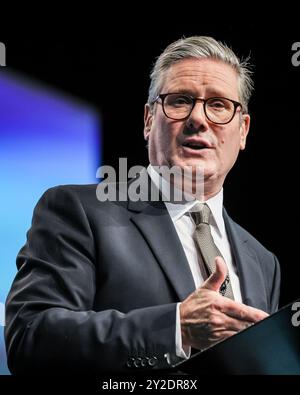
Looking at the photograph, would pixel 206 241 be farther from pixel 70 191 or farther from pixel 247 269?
pixel 70 191

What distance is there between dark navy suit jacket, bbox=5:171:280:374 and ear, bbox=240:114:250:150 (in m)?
0.34

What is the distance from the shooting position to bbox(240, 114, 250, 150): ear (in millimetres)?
1945

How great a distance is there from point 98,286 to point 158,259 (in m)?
0.17

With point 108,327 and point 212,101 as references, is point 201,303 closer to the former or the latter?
point 108,327

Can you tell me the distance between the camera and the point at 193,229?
1742 mm

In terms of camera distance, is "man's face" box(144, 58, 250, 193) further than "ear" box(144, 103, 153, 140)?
No

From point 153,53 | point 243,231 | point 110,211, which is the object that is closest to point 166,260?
point 110,211

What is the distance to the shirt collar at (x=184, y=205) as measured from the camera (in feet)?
5.78

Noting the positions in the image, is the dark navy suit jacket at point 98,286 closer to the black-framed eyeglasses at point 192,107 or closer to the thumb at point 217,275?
the thumb at point 217,275

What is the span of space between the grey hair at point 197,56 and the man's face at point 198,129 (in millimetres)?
20

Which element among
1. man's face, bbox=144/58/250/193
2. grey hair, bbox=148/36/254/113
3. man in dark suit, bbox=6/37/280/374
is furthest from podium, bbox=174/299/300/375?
grey hair, bbox=148/36/254/113

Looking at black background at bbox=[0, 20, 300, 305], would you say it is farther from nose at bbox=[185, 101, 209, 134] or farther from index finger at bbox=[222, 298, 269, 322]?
index finger at bbox=[222, 298, 269, 322]

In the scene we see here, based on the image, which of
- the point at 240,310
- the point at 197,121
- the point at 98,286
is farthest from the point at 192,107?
the point at 240,310

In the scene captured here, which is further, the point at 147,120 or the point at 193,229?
the point at 147,120
